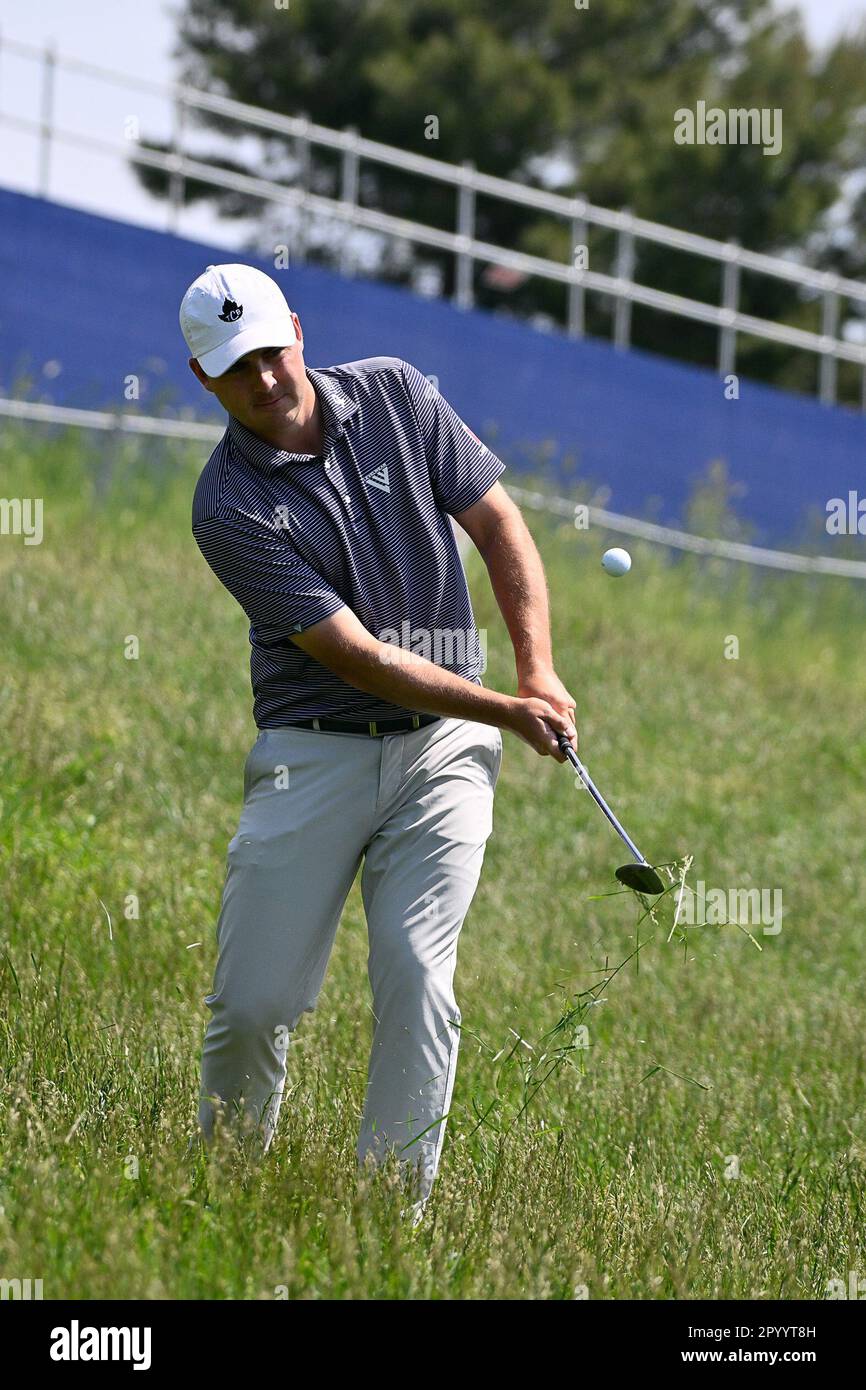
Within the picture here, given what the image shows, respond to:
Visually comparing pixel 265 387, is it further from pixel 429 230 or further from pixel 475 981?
pixel 429 230

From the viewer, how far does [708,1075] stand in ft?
20.2

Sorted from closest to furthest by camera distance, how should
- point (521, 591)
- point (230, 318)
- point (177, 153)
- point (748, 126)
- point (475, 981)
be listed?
1. point (230, 318)
2. point (521, 591)
3. point (475, 981)
4. point (177, 153)
5. point (748, 126)

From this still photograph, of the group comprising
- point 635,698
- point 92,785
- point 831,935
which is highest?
point 635,698

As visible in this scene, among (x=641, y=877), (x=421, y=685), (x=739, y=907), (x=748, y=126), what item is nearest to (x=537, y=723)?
(x=421, y=685)

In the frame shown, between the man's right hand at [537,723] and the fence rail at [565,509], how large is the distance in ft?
31.1

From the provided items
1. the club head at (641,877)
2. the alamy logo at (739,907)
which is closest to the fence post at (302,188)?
the alamy logo at (739,907)

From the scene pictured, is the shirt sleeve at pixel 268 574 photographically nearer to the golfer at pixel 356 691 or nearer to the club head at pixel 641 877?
the golfer at pixel 356 691

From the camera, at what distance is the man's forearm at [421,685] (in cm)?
430

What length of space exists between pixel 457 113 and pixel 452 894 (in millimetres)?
28338

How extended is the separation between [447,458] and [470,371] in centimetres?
1246

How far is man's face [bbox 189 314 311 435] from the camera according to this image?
173 inches

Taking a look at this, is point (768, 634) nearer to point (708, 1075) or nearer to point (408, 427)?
point (708, 1075)

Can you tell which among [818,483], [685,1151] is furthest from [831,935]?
[818,483]
